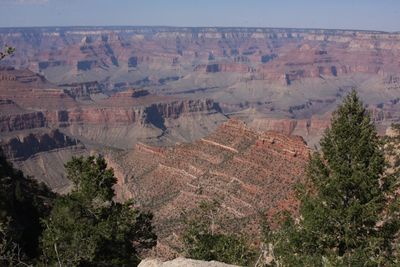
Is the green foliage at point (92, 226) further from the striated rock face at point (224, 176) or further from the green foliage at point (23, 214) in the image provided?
the striated rock face at point (224, 176)

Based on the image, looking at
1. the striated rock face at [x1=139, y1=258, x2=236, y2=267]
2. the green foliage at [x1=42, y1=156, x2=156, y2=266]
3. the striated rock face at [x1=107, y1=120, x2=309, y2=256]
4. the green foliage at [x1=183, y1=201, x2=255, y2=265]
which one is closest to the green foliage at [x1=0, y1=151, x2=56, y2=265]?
the green foliage at [x1=42, y1=156, x2=156, y2=266]

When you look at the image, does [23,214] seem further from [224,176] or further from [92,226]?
[224,176]

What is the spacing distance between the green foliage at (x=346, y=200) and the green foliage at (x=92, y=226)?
1198 cm

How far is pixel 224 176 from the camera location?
71.2 m

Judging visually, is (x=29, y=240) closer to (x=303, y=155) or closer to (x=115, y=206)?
(x=115, y=206)

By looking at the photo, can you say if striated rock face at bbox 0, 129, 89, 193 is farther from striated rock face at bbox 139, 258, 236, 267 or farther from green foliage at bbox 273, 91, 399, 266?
striated rock face at bbox 139, 258, 236, 267

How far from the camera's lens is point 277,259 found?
2616 centimetres

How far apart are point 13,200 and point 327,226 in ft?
99.1

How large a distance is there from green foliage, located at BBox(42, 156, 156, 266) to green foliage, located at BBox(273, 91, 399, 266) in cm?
1198

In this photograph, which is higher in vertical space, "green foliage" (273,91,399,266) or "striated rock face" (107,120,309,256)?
"green foliage" (273,91,399,266)

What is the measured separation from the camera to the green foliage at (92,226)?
32.4 m

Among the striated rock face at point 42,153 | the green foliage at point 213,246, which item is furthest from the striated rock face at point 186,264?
the striated rock face at point 42,153

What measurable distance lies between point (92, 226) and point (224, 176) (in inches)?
1473

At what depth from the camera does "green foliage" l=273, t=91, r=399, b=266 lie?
2584 centimetres
